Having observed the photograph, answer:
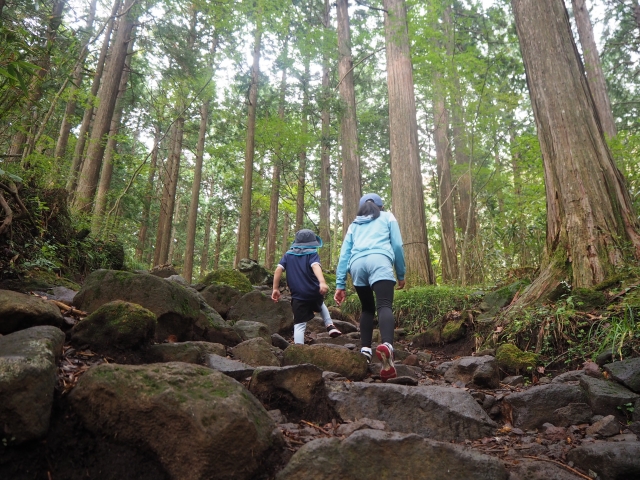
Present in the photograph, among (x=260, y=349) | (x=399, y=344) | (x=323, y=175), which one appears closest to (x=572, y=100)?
(x=399, y=344)

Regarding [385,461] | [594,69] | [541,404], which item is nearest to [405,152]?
[541,404]

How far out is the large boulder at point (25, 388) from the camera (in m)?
2.01

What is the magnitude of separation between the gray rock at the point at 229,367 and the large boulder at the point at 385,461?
4.07ft

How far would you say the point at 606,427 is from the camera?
2.87 metres

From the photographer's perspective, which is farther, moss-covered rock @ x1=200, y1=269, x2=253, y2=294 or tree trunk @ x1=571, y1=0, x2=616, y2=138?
tree trunk @ x1=571, y1=0, x2=616, y2=138

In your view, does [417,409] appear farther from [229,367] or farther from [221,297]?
[221,297]

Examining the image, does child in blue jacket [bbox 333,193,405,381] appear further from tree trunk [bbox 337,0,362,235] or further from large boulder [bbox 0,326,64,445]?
tree trunk [bbox 337,0,362,235]

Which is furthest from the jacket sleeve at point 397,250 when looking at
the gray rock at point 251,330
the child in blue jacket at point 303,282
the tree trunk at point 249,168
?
the tree trunk at point 249,168

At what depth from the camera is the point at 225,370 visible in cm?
337

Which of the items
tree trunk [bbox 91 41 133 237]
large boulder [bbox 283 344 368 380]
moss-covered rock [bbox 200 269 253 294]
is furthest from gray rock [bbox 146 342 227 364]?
moss-covered rock [bbox 200 269 253 294]

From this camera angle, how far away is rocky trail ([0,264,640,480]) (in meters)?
2.14

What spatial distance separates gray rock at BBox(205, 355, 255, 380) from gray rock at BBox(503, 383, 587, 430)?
2.08 m

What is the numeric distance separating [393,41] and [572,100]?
6067mm

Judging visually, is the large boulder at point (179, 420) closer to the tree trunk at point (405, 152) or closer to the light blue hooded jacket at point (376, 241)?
the light blue hooded jacket at point (376, 241)
